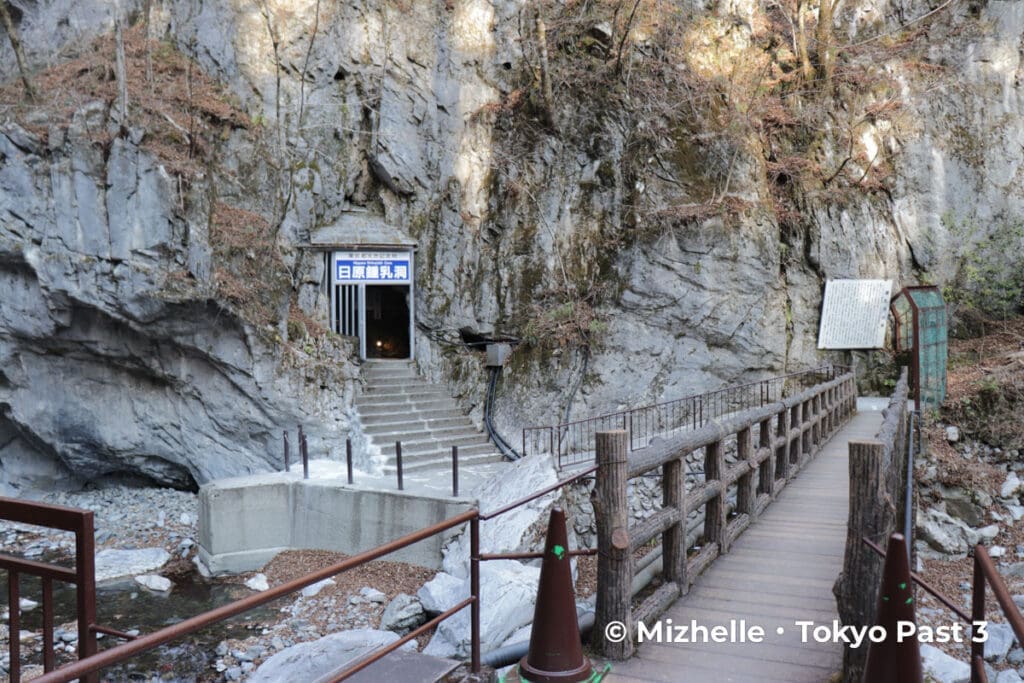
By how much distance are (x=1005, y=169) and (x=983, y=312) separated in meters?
4.88

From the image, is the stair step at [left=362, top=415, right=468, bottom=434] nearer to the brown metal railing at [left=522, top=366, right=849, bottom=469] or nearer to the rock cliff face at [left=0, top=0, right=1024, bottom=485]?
the rock cliff face at [left=0, top=0, right=1024, bottom=485]

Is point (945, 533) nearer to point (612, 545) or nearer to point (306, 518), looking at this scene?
point (612, 545)

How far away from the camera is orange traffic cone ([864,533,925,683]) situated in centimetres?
292

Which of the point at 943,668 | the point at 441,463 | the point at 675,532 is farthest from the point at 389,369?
the point at 943,668

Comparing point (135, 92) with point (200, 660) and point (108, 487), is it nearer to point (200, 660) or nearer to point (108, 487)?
point (108, 487)

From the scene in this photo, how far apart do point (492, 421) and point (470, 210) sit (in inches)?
249

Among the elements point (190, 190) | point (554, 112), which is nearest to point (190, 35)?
point (190, 190)

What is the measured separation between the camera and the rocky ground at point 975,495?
351 inches

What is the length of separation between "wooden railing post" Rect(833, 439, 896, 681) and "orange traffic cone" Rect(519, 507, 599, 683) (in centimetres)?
152

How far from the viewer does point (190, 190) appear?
15.5 metres

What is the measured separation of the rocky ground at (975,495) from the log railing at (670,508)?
309cm

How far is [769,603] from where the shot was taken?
5.14m

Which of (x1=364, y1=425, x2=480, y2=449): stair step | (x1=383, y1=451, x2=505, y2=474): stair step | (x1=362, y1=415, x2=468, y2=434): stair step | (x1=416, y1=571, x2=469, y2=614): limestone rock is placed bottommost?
(x1=416, y1=571, x2=469, y2=614): limestone rock

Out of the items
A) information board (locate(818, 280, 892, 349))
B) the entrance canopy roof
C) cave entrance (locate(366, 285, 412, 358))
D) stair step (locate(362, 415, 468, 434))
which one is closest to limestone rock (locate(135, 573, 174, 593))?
stair step (locate(362, 415, 468, 434))
